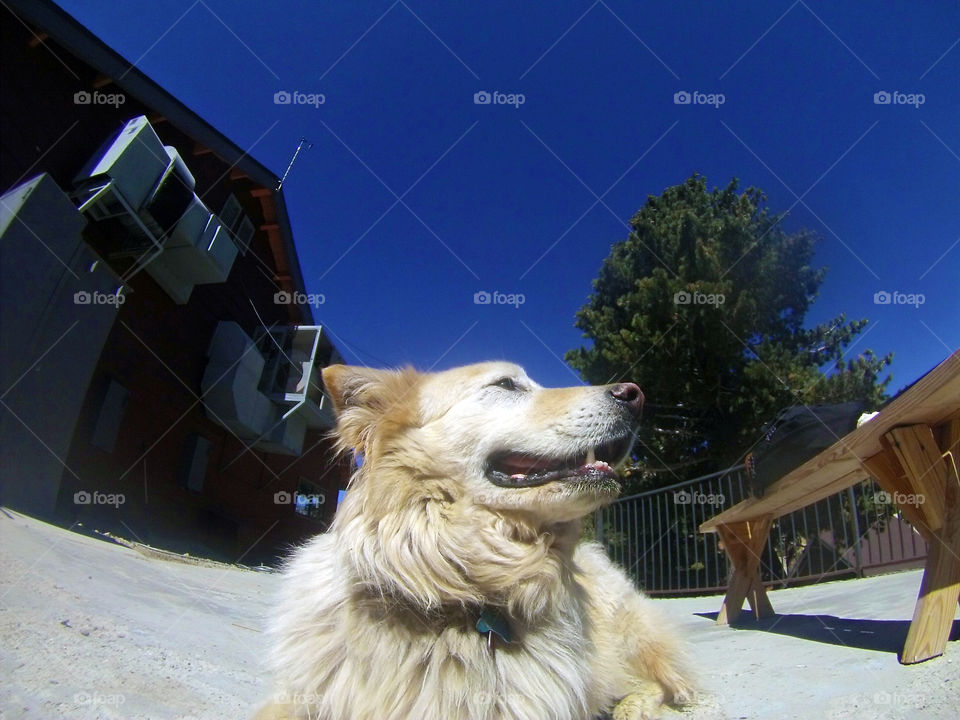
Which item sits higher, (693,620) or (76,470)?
(76,470)

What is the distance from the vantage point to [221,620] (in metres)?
3.61

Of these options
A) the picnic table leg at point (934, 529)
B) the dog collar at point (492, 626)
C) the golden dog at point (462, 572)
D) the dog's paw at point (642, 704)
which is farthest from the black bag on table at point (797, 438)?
the dog collar at point (492, 626)

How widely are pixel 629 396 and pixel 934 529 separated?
142 centimetres

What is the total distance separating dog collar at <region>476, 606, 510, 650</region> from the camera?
185 centimetres

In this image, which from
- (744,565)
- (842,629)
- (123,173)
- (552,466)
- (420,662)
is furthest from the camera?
(123,173)

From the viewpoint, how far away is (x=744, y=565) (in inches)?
170

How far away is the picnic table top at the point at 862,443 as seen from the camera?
2.06 m

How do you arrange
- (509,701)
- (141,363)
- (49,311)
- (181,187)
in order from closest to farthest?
(509,701)
(49,311)
(181,187)
(141,363)

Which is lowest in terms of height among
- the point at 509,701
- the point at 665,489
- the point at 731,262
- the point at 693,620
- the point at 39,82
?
the point at 693,620

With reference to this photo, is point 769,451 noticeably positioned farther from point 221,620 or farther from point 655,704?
point 221,620

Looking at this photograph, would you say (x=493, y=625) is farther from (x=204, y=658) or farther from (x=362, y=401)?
(x=204, y=658)

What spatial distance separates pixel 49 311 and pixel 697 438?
432 inches

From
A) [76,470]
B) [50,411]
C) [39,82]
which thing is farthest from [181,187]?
[76,470]

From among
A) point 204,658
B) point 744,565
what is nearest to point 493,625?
point 204,658
